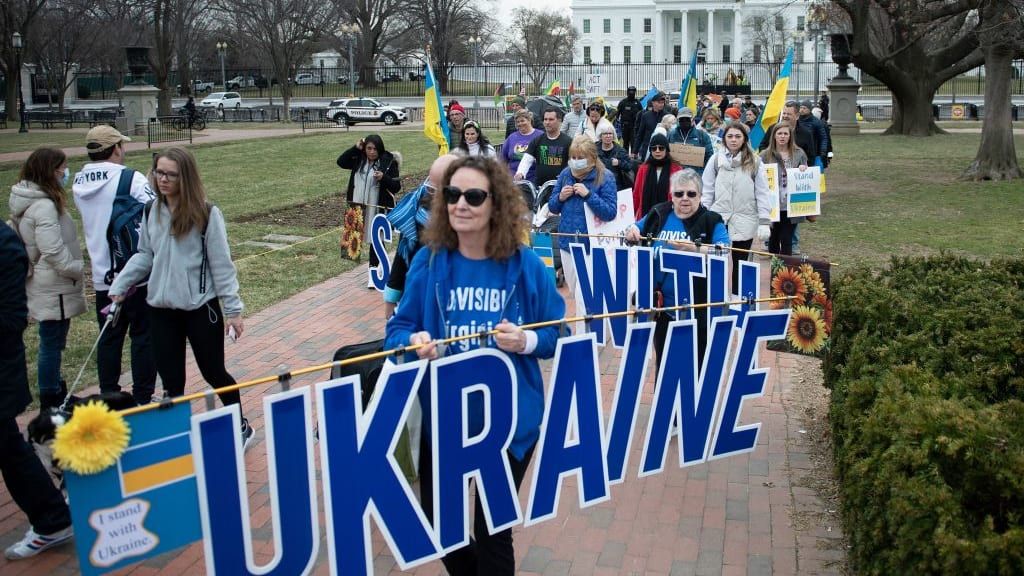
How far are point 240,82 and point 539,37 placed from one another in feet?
83.2

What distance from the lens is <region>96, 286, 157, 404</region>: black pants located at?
5.73 m

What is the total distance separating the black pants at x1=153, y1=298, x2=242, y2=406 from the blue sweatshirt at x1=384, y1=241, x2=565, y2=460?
1902 mm

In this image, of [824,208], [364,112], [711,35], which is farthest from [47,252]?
[711,35]

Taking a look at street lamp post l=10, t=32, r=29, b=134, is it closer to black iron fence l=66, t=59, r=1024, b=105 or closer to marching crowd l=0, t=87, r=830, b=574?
black iron fence l=66, t=59, r=1024, b=105

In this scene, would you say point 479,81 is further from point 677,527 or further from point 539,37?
point 677,527

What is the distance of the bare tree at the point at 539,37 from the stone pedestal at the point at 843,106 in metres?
40.5

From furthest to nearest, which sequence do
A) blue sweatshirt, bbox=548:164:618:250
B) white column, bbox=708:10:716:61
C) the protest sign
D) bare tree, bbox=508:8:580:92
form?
white column, bbox=708:10:716:61 → bare tree, bbox=508:8:580:92 → the protest sign → blue sweatshirt, bbox=548:164:618:250

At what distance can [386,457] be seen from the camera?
3475 millimetres

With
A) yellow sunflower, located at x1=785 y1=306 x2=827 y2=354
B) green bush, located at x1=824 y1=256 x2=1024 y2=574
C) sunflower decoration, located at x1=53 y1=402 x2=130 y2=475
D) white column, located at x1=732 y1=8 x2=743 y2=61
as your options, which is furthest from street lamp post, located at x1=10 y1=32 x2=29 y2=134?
white column, located at x1=732 y1=8 x2=743 y2=61

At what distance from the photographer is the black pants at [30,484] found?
4352 mm

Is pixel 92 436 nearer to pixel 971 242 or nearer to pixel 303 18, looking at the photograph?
pixel 971 242

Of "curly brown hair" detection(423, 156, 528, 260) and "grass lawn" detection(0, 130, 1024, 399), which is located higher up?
"curly brown hair" detection(423, 156, 528, 260)

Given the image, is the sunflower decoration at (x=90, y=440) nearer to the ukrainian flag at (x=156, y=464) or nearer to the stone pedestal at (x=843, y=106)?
the ukrainian flag at (x=156, y=464)

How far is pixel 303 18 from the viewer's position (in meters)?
56.9
